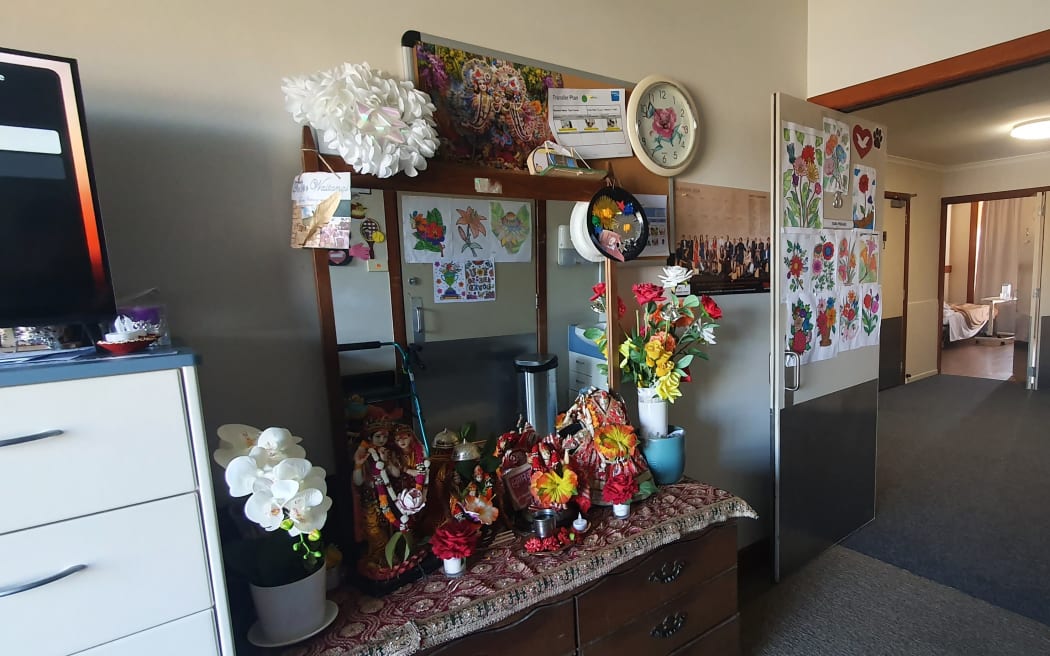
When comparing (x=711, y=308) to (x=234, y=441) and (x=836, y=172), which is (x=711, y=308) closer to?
(x=836, y=172)

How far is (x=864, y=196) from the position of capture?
7.74ft

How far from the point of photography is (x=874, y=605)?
2.01 meters

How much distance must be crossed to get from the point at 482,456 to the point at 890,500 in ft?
9.23

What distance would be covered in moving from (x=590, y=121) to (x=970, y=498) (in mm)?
3159

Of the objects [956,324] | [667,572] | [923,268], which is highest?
[923,268]

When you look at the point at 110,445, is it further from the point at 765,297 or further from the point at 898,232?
the point at 898,232

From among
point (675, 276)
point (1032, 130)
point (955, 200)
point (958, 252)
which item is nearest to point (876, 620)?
point (675, 276)

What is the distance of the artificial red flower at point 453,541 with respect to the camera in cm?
109

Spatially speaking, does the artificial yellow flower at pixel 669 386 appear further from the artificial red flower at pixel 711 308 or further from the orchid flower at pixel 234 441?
the orchid flower at pixel 234 441

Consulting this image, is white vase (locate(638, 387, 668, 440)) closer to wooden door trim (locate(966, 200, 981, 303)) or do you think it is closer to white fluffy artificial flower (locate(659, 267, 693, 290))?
white fluffy artificial flower (locate(659, 267, 693, 290))

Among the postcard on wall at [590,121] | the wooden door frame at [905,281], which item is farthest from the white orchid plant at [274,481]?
the wooden door frame at [905,281]

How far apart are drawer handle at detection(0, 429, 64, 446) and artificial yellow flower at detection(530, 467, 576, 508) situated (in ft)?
3.06

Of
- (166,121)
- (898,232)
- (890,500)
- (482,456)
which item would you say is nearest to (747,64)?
(482,456)

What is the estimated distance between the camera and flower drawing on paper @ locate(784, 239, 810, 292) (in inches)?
79.0
